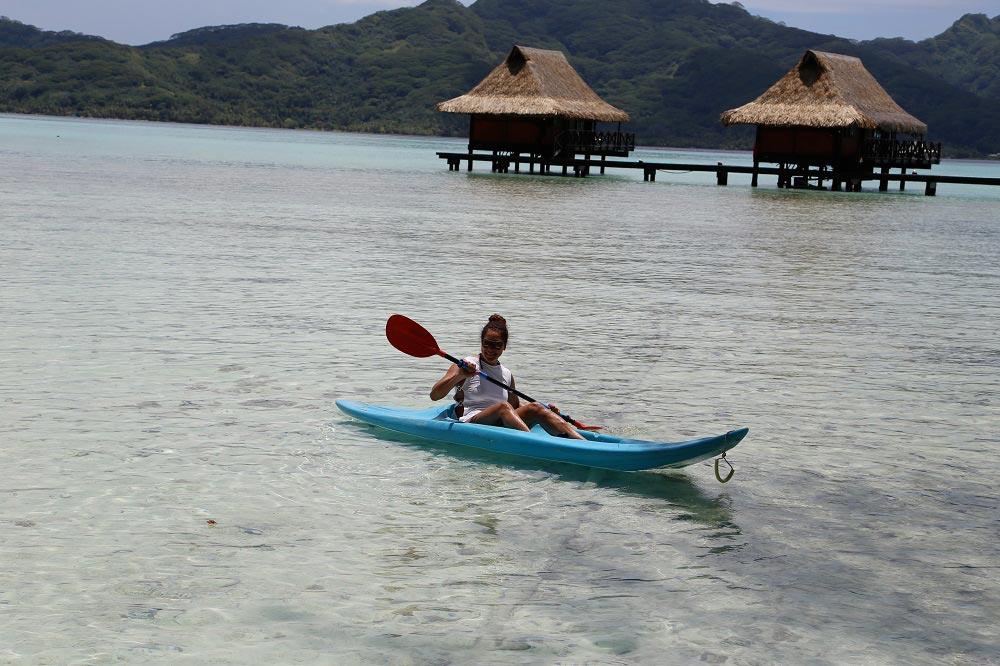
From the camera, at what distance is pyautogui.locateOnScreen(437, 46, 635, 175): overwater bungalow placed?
46.9m

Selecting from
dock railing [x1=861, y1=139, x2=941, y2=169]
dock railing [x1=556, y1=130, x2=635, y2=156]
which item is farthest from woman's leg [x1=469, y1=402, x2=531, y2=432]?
dock railing [x1=556, y1=130, x2=635, y2=156]

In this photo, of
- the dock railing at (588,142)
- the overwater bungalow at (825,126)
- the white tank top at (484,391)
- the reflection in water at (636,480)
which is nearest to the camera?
the reflection in water at (636,480)

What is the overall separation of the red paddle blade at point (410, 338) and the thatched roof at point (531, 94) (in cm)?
3843

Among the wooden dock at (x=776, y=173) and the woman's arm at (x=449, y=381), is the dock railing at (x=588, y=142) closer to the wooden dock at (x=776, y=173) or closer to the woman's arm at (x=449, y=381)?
the wooden dock at (x=776, y=173)

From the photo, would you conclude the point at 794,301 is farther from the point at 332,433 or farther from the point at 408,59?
the point at 408,59

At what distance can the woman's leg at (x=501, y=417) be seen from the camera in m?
6.81

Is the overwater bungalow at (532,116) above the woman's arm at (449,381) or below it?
above

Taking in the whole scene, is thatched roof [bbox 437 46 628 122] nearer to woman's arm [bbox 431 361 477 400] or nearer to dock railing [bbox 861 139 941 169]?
dock railing [bbox 861 139 941 169]

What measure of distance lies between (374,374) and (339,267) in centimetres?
646

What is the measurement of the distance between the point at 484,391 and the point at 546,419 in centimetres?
44

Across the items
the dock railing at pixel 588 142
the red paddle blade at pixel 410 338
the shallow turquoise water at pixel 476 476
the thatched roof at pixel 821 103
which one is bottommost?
the shallow turquoise water at pixel 476 476

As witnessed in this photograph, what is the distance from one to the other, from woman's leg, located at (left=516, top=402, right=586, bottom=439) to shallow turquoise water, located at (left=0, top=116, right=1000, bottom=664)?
0.30 meters

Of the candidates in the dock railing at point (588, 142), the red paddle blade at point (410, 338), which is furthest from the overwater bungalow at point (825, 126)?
the red paddle blade at point (410, 338)

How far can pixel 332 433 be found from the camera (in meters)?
7.21
